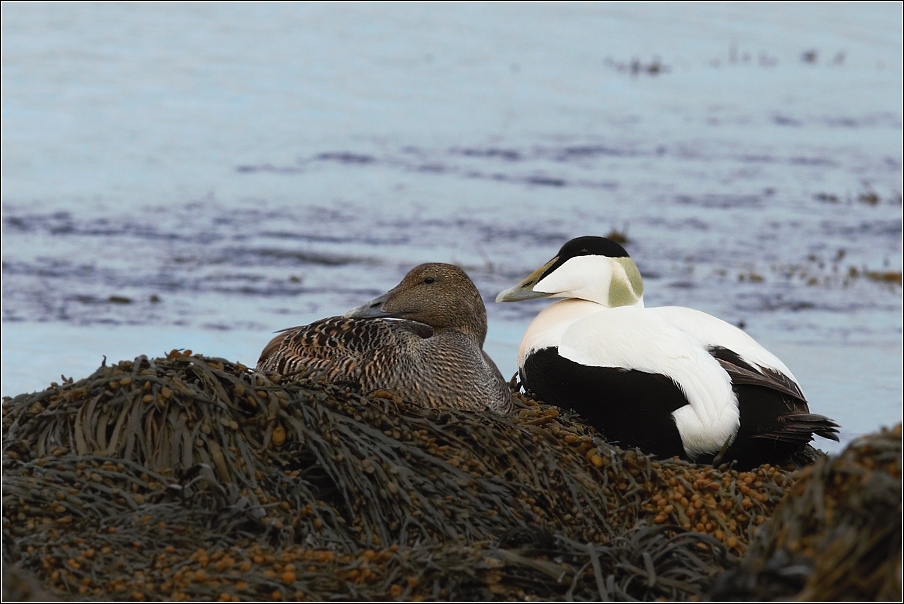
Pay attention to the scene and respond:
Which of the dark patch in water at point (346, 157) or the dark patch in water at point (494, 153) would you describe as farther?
the dark patch in water at point (494, 153)

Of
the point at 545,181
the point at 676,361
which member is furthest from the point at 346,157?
the point at 676,361

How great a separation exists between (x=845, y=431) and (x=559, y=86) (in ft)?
40.4

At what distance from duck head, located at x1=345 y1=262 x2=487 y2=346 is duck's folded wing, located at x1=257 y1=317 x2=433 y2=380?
0.13 metres

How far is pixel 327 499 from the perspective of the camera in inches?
168

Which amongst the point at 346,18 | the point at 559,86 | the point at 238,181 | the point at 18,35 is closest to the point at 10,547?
the point at 238,181

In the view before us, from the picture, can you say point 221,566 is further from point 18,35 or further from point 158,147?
point 18,35

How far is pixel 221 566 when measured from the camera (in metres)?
3.53

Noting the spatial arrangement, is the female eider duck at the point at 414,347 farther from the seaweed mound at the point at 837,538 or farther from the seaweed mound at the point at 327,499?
the seaweed mound at the point at 837,538

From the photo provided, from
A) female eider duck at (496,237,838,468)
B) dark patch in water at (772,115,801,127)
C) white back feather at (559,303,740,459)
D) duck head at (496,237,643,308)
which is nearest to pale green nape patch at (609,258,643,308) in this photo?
duck head at (496,237,643,308)

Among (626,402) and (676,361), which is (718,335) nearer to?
(676,361)

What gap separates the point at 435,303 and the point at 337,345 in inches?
22.0

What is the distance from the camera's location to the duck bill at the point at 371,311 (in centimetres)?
558

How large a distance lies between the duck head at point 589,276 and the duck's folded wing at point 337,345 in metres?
1.09

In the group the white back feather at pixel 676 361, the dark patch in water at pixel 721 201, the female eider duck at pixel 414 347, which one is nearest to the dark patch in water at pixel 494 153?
the dark patch in water at pixel 721 201
